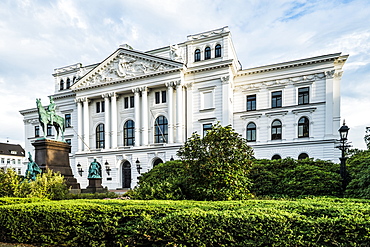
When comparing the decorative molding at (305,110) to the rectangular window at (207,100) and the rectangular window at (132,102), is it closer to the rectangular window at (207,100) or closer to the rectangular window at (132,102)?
the rectangular window at (207,100)

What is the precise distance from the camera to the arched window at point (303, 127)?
3010 cm

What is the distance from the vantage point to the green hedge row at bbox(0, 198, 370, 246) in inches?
187

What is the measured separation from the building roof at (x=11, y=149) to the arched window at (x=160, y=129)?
7539 centimetres

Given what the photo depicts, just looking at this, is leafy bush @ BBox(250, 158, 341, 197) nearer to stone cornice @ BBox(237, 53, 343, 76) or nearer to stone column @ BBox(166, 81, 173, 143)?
stone cornice @ BBox(237, 53, 343, 76)

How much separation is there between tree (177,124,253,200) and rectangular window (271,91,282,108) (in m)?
23.8

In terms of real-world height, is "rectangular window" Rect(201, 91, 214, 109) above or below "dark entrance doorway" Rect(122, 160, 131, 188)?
above

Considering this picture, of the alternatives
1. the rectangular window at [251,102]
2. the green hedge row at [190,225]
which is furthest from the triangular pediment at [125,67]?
the green hedge row at [190,225]

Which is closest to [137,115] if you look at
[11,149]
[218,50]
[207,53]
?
[207,53]

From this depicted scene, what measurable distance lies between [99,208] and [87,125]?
35514mm

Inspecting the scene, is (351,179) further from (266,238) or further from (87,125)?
(87,125)

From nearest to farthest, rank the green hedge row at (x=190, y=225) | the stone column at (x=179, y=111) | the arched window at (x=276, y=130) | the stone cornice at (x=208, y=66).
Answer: the green hedge row at (x=190, y=225) → the arched window at (x=276, y=130) → the stone cornice at (x=208, y=66) → the stone column at (x=179, y=111)

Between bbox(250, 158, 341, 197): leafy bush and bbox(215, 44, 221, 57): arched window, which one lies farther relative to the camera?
bbox(215, 44, 221, 57): arched window

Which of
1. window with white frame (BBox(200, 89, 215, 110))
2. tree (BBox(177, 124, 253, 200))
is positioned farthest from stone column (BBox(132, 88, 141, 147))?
tree (BBox(177, 124, 253, 200))

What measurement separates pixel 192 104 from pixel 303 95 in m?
14.3
